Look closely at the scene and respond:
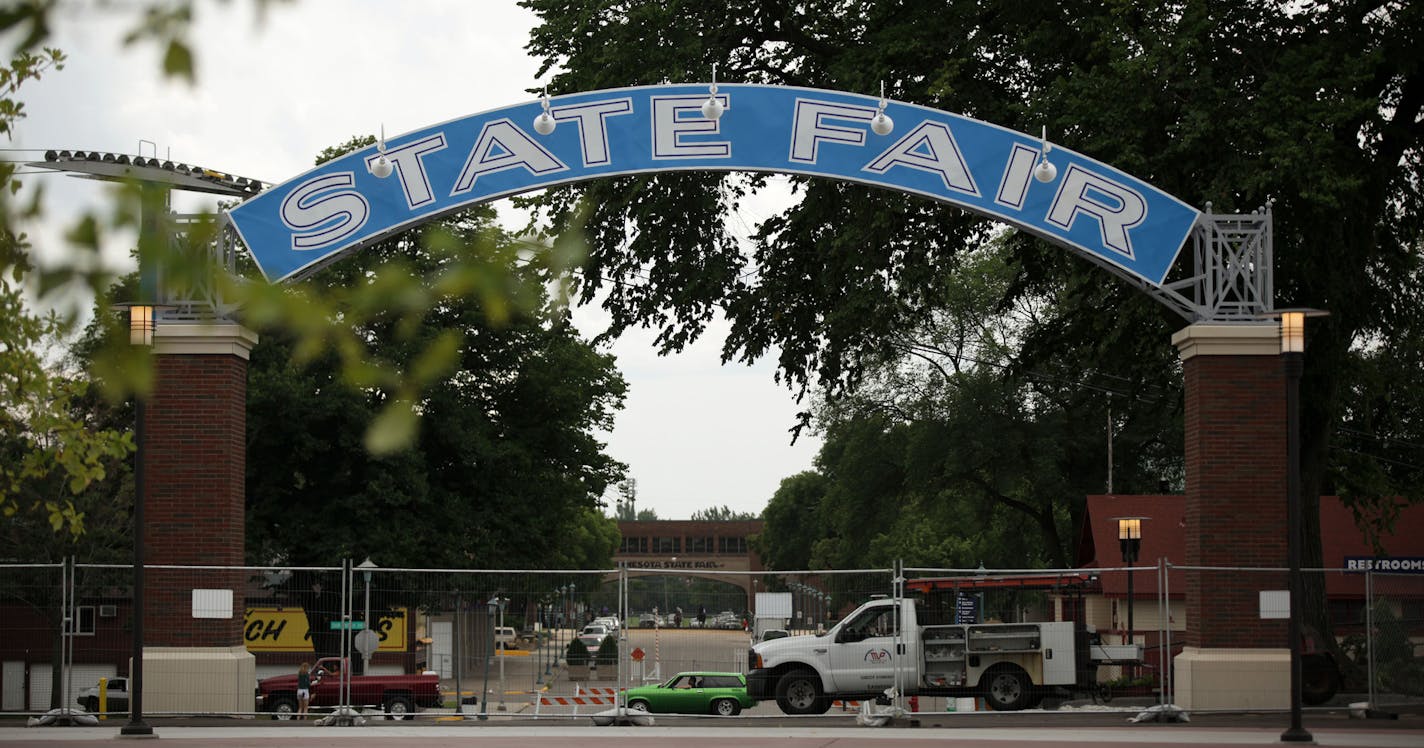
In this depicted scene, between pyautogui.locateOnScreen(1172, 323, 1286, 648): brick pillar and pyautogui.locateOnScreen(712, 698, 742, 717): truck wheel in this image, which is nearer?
pyautogui.locateOnScreen(1172, 323, 1286, 648): brick pillar

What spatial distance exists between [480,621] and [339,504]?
22.8m

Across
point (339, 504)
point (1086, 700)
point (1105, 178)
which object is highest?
point (1105, 178)

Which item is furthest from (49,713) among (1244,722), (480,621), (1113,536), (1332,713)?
(1113,536)

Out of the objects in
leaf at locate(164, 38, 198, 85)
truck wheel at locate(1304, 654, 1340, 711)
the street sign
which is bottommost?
truck wheel at locate(1304, 654, 1340, 711)

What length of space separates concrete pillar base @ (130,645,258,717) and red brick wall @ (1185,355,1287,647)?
11.6 meters

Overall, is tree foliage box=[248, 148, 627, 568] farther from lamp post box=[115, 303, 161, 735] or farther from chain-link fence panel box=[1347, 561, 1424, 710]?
chain-link fence panel box=[1347, 561, 1424, 710]

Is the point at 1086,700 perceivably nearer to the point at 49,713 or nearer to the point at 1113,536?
the point at 49,713

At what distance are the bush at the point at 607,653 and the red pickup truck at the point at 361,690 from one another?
94.6 inches

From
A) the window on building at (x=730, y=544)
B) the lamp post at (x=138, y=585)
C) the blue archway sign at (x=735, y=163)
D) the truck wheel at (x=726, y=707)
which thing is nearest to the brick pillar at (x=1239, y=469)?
the blue archway sign at (x=735, y=163)

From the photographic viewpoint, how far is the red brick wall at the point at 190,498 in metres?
19.5

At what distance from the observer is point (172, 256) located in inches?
111

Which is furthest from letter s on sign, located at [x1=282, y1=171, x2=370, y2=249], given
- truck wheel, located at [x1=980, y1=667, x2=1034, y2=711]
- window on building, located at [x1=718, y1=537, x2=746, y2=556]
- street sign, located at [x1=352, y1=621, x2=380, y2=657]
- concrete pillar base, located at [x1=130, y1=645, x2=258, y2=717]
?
window on building, located at [x1=718, y1=537, x2=746, y2=556]

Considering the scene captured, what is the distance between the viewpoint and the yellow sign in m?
22.5

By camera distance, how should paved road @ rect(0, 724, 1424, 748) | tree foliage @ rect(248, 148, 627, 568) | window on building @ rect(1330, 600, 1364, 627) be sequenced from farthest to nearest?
tree foliage @ rect(248, 148, 627, 568) < window on building @ rect(1330, 600, 1364, 627) < paved road @ rect(0, 724, 1424, 748)
